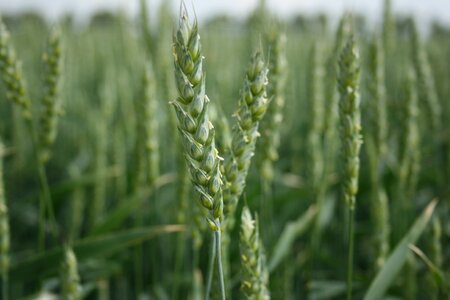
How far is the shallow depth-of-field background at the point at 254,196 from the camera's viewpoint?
4.85ft

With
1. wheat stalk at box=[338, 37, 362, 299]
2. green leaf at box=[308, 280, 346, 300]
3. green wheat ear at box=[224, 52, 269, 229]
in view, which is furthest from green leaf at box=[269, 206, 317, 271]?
green wheat ear at box=[224, 52, 269, 229]

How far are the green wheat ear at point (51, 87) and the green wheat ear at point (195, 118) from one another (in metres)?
0.71

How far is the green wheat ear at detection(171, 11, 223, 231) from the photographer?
709mm

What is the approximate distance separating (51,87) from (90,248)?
1.56 ft

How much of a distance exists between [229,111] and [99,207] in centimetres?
119

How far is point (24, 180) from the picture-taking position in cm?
295

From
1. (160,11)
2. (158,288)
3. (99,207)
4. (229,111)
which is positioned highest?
(160,11)

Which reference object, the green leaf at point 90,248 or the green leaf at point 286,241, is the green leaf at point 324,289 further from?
the green leaf at point 90,248

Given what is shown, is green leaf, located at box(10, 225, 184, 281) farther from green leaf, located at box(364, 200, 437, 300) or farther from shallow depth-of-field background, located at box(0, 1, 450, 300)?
green leaf, located at box(364, 200, 437, 300)

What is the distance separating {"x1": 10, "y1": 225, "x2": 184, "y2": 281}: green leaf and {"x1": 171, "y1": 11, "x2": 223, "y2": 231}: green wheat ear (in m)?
0.70

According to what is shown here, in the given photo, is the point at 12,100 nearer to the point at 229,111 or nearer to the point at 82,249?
the point at 82,249

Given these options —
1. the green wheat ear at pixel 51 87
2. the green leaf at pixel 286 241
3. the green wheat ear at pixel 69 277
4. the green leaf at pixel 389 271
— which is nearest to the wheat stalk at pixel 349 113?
the green leaf at pixel 389 271

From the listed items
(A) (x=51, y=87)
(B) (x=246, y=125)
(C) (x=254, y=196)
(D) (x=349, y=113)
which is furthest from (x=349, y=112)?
(C) (x=254, y=196)

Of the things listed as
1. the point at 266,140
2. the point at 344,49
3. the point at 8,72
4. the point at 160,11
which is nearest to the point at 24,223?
the point at 160,11
